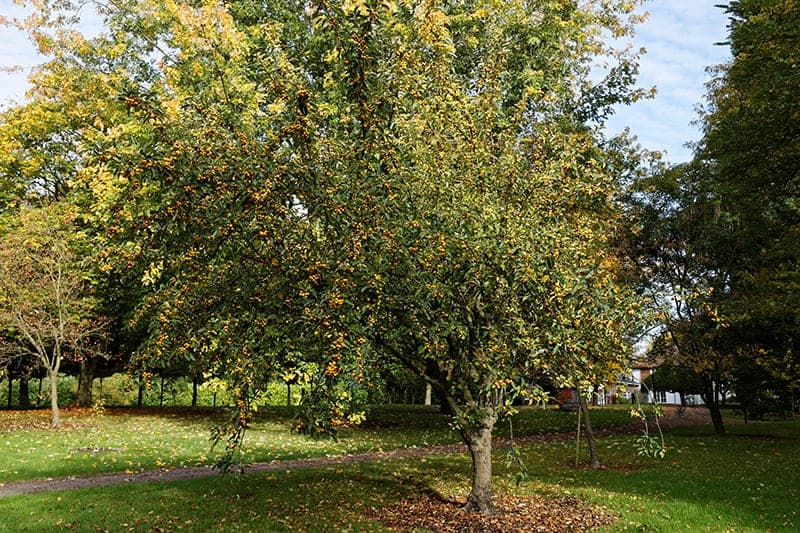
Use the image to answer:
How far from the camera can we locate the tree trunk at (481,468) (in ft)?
31.2

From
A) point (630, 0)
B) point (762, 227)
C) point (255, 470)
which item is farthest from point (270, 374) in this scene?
point (630, 0)

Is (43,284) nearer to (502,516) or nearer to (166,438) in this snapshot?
(166,438)

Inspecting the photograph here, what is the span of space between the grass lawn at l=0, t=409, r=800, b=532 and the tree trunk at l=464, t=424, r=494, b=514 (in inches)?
58.8

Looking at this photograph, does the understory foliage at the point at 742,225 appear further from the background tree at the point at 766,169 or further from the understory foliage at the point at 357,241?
the understory foliage at the point at 357,241

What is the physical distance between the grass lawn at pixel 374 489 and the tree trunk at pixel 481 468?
58.8 inches

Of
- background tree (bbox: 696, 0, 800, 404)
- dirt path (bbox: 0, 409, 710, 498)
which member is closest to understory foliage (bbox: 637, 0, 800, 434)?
background tree (bbox: 696, 0, 800, 404)

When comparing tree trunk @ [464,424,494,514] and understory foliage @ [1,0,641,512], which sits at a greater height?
understory foliage @ [1,0,641,512]

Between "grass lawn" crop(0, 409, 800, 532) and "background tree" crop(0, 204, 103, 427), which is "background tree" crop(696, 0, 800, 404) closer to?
"grass lawn" crop(0, 409, 800, 532)

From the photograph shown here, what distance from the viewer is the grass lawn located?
939 centimetres

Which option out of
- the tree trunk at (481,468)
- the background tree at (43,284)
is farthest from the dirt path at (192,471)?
the background tree at (43,284)

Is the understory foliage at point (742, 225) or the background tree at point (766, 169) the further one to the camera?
the understory foliage at point (742, 225)

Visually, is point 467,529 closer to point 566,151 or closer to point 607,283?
point 607,283

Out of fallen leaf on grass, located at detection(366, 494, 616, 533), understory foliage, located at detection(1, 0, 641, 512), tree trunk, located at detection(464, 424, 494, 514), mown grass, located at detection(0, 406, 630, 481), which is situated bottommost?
mown grass, located at detection(0, 406, 630, 481)

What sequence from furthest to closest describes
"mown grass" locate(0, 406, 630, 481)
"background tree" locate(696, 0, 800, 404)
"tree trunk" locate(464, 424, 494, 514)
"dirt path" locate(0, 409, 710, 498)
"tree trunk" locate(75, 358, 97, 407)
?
1. "tree trunk" locate(75, 358, 97, 407)
2. "background tree" locate(696, 0, 800, 404)
3. "mown grass" locate(0, 406, 630, 481)
4. "dirt path" locate(0, 409, 710, 498)
5. "tree trunk" locate(464, 424, 494, 514)
